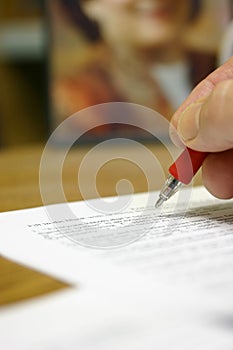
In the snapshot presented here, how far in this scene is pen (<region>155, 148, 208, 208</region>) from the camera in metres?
0.48

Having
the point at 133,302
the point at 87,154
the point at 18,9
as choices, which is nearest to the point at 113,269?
the point at 133,302

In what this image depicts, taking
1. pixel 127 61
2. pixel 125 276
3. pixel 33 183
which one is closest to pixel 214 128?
pixel 125 276

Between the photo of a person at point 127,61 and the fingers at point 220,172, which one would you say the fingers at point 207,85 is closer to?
the fingers at point 220,172

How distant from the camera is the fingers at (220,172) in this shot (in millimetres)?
491

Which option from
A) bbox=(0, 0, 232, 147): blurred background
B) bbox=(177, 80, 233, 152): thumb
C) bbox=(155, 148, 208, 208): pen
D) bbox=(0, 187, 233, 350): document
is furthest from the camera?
bbox=(0, 0, 232, 147): blurred background

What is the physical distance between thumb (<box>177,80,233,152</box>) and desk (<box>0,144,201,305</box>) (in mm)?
147

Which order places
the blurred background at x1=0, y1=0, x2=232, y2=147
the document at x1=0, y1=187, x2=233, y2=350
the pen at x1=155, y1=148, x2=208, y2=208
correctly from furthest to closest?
the blurred background at x1=0, y1=0, x2=232, y2=147, the pen at x1=155, y1=148, x2=208, y2=208, the document at x1=0, y1=187, x2=233, y2=350

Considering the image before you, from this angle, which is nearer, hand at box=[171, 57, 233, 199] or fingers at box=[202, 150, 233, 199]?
hand at box=[171, 57, 233, 199]

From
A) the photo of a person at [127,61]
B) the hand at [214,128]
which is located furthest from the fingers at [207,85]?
the photo of a person at [127,61]

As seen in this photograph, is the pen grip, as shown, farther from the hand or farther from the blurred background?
the blurred background

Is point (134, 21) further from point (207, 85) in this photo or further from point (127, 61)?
point (207, 85)

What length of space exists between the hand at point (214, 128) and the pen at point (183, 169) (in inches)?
0.6

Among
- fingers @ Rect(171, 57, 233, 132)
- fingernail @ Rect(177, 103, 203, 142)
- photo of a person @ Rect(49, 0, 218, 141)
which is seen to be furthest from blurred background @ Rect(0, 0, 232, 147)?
fingernail @ Rect(177, 103, 203, 142)

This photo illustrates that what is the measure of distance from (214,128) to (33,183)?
37 centimetres
